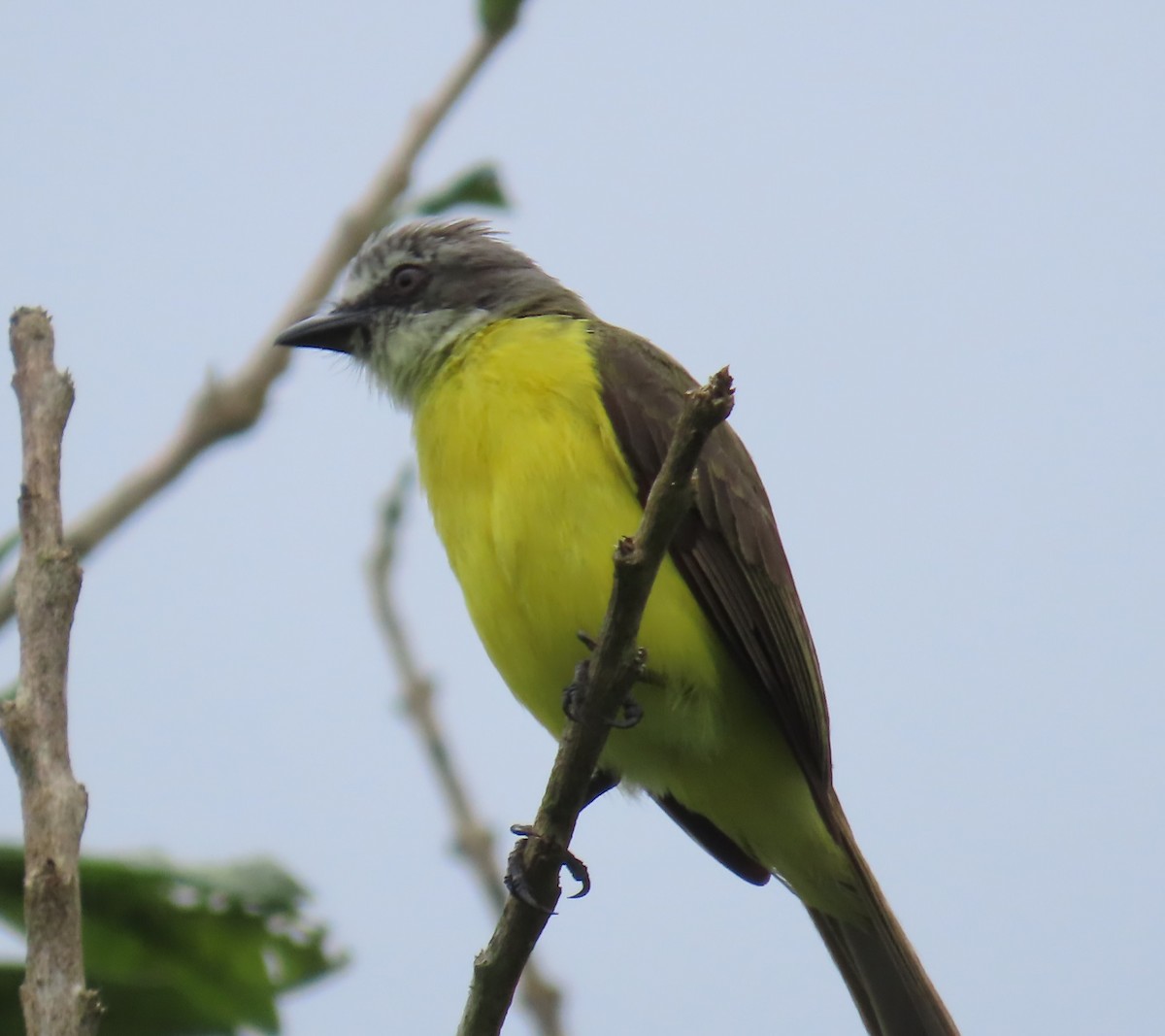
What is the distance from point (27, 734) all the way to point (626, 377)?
2492mm

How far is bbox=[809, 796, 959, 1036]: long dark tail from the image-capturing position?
16.4 ft

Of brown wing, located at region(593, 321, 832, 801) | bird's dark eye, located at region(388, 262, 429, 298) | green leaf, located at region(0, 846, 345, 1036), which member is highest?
bird's dark eye, located at region(388, 262, 429, 298)

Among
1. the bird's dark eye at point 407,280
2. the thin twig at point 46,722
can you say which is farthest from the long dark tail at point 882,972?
the thin twig at point 46,722

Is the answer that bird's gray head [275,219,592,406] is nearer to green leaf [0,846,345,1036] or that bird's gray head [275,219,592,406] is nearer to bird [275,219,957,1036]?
bird [275,219,957,1036]

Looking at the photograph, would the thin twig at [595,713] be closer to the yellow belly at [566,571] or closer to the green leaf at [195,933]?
the green leaf at [195,933]

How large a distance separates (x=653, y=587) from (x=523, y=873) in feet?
3.39

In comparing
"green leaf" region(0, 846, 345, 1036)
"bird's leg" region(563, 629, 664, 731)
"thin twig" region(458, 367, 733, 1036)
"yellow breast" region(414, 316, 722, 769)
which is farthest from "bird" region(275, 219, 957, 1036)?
"green leaf" region(0, 846, 345, 1036)

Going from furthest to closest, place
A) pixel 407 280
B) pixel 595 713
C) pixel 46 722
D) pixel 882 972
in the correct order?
pixel 407 280 < pixel 882 972 < pixel 595 713 < pixel 46 722

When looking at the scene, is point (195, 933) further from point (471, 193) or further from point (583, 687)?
point (471, 193)

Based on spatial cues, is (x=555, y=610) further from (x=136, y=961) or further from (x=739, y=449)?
(x=136, y=961)

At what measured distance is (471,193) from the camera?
4.69 metres

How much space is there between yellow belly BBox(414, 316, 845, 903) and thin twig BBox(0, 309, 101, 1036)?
5.44ft

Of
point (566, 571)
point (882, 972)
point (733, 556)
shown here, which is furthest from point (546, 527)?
point (882, 972)

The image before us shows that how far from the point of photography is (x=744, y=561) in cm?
462
